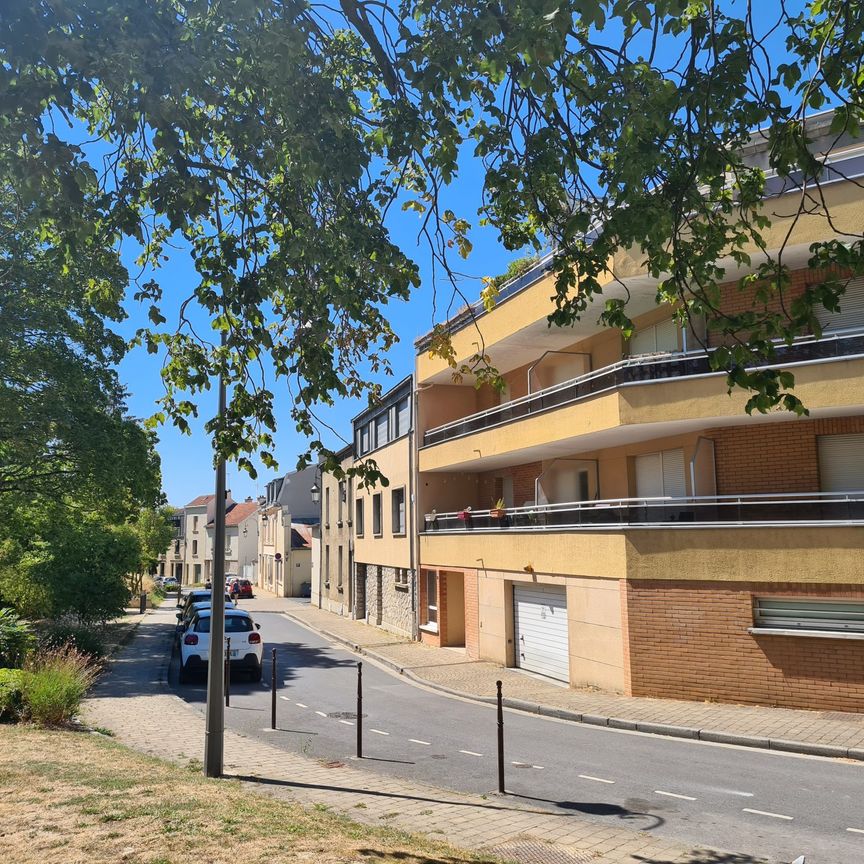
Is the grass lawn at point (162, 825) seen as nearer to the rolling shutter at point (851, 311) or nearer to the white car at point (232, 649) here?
the white car at point (232, 649)

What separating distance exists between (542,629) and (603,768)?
8580mm

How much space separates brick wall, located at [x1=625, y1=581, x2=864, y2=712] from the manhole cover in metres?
8.36

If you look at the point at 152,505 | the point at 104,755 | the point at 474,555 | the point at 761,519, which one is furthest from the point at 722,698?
the point at 152,505

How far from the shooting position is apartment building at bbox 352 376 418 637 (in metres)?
27.3

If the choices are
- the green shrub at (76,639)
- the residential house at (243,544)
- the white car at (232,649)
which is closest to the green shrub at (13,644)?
the green shrub at (76,639)

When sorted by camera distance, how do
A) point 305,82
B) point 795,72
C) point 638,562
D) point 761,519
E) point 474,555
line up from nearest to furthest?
1. point 795,72
2. point 305,82
3. point 761,519
4. point 638,562
5. point 474,555

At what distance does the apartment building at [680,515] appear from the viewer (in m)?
13.5

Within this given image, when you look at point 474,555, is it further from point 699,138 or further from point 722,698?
point 699,138

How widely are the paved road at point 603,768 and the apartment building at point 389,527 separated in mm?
10998

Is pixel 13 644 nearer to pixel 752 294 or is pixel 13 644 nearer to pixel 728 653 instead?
pixel 728 653

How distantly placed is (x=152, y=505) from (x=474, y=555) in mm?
10637

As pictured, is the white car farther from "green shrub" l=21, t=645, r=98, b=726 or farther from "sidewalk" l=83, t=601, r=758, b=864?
"green shrub" l=21, t=645, r=98, b=726

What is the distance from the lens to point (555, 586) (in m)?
18.3

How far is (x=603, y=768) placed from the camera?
10125 mm
